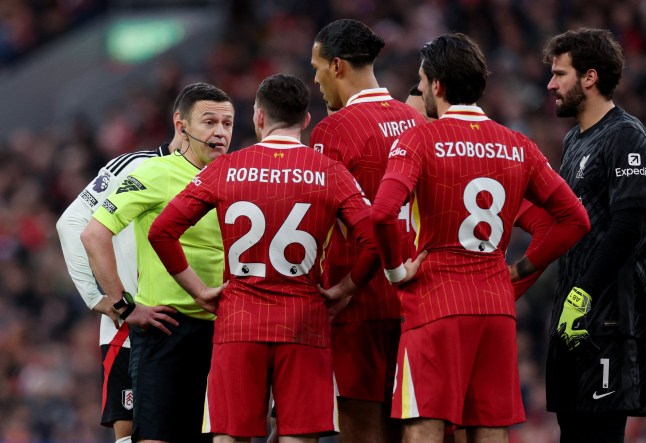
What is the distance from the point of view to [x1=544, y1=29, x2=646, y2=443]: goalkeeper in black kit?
20.4ft

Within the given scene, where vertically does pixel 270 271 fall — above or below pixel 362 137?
below

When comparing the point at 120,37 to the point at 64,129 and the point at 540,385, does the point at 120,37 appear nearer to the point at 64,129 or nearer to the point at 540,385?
the point at 64,129

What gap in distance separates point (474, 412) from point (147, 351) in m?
1.84

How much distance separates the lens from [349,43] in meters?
6.48

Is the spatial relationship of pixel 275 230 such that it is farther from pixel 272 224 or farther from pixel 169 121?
pixel 169 121

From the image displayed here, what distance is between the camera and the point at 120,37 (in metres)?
20.2

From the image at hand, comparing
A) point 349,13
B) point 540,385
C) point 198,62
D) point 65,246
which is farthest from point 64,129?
point 65,246

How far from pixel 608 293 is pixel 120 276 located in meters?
2.78

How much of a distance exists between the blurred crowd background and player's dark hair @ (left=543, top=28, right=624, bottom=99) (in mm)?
6102

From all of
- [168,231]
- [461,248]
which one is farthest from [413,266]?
[168,231]

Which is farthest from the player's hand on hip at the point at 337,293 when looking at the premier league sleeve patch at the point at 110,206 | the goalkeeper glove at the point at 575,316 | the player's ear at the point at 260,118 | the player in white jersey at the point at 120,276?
the player in white jersey at the point at 120,276

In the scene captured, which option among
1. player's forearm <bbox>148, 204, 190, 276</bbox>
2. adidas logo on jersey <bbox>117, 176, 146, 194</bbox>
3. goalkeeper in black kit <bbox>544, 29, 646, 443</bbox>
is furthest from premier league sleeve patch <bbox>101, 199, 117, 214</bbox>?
goalkeeper in black kit <bbox>544, 29, 646, 443</bbox>

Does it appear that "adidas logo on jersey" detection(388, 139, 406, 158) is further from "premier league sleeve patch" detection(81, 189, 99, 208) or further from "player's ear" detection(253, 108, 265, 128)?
"premier league sleeve patch" detection(81, 189, 99, 208)

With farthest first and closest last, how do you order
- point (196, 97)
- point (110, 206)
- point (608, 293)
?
point (196, 97)
point (110, 206)
point (608, 293)
